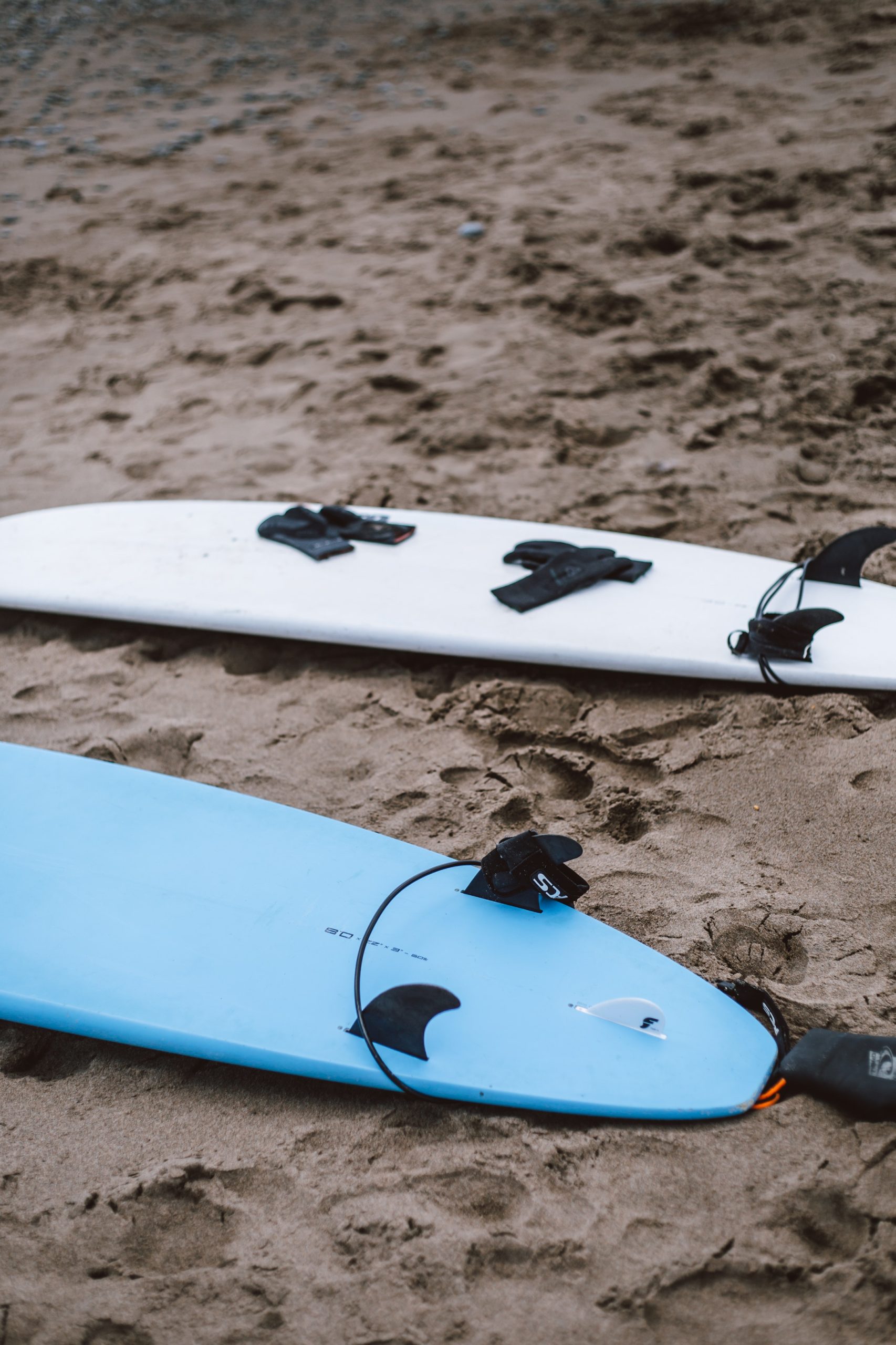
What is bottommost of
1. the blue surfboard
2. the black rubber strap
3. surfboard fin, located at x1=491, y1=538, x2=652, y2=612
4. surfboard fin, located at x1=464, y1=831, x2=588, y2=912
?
the blue surfboard

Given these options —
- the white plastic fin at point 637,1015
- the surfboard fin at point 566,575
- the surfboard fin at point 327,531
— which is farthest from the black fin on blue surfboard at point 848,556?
the white plastic fin at point 637,1015

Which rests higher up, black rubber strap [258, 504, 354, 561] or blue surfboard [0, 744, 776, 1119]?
black rubber strap [258, 504, 354, 561]

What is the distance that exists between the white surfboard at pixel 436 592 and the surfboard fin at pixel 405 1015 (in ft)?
3.53

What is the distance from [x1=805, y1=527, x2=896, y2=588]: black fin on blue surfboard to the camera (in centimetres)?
237

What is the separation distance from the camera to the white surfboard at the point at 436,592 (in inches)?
90.4

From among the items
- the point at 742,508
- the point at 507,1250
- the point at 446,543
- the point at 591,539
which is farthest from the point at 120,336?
the point at 507,1250

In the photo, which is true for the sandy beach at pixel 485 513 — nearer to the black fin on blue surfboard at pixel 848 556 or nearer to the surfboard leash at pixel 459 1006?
the surfboard leash at pixel 459 1006

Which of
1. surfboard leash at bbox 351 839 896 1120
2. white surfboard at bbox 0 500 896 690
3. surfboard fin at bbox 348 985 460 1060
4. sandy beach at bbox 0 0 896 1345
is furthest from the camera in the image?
white surfboard at bbox 0 500 896 690

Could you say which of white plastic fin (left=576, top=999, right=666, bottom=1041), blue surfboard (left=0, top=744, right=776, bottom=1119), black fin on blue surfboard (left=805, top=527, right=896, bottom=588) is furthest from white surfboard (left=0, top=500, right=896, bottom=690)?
white plastic fin (left=576, top=999, right=666, bottom=1041)

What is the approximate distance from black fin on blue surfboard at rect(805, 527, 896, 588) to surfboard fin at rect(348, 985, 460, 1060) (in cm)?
162

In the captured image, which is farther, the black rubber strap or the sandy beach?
the black rubber strap

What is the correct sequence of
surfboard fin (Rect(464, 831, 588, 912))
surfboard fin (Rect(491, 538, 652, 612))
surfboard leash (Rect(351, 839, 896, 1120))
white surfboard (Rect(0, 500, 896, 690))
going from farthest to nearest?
surfboard fin (Rect(491, 538, 652, 612)) < white surfboard (Rect(0, 500, 896, 690)) < surfboard fin (Rect(464, 831, 588, 912)) < surfboard leash (Rect(351, 839, 896, 1120))

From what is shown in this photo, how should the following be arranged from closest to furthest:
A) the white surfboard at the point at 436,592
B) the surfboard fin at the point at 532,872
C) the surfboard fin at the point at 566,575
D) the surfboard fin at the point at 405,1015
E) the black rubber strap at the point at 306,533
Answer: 1. the surfboard fin at the point at 405,1015
2. the surfboard fin at the point at 532,872
3. the white surfboard at the point at 436,592
4. the surfboard fin at the point at 566,575
5. the black rubber strap at the point at 306,533

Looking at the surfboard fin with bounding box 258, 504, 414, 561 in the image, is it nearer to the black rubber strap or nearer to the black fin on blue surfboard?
the black rubber strap
